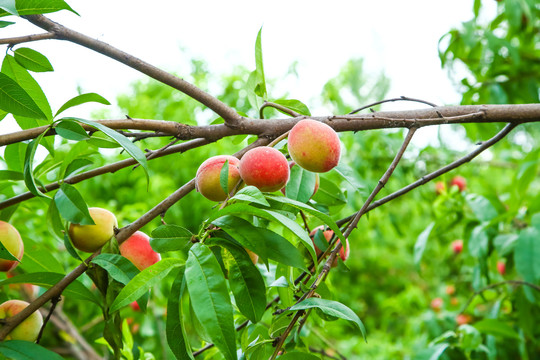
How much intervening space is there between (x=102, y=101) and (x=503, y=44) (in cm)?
138

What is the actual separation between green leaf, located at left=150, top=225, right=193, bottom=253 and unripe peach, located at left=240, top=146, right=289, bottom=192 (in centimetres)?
10

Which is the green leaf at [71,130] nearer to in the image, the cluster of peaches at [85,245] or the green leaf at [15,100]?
the green leaf at [15,100]

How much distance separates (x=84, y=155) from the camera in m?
0.79

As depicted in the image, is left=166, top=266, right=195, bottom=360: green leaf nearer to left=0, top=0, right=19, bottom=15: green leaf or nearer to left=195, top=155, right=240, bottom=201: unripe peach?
left=195, top=155, right=240, bottom=201: unripe peach

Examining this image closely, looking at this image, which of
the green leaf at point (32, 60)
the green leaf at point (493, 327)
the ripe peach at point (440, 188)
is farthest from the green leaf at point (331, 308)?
the ripe peach at point (440, 188)

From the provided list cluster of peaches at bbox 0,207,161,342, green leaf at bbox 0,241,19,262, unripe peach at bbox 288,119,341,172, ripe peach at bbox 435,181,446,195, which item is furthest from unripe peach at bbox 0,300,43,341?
ripe peach at bbox 435,181,446,195

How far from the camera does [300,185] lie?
0.71 metres

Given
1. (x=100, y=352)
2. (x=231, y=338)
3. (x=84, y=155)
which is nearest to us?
(x=231, y=338)

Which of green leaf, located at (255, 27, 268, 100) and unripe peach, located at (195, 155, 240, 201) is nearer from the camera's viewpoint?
unripe peach, located at (195, 155, 240, 201)

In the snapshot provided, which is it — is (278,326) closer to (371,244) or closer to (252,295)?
(252,295)

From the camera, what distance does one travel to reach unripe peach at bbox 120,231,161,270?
702 mm

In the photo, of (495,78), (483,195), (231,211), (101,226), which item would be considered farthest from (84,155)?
(495,78)

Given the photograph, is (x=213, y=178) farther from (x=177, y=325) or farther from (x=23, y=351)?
(x=23, y=351)

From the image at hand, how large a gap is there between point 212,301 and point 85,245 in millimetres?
316
